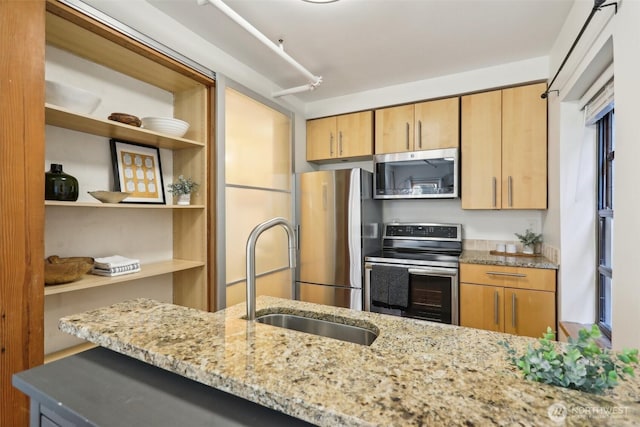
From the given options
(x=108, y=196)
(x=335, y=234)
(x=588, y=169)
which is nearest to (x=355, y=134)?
(x=335, y=234)

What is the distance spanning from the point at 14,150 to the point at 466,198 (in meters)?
2.99

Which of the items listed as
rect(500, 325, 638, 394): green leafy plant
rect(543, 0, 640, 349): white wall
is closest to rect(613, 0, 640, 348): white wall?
rect(543, 0, 640, 349): white wall

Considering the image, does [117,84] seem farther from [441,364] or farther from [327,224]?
[441,364]

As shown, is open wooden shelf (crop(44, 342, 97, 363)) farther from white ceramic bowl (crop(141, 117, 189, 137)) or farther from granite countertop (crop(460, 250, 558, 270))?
granite countertop (crop(460, 250, 558, 270))

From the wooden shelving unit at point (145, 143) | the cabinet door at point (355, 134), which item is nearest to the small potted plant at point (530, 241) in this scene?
the cabinet door at point (355, 134)

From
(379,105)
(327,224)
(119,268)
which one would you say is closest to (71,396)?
(119,268)

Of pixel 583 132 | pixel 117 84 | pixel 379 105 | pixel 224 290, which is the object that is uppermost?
pixel 379 105

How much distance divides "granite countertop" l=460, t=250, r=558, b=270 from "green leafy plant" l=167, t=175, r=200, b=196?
217 centimetres

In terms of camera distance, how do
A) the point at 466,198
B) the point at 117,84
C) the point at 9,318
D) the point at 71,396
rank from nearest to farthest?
the point at 71,396
the point at 9,318
the point at 117,84
the point at 466,198

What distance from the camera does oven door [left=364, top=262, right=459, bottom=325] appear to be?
255 cm

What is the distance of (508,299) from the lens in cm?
240

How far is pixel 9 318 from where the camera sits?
1223mm

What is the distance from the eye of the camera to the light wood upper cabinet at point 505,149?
100 inches

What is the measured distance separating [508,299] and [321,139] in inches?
90.7
